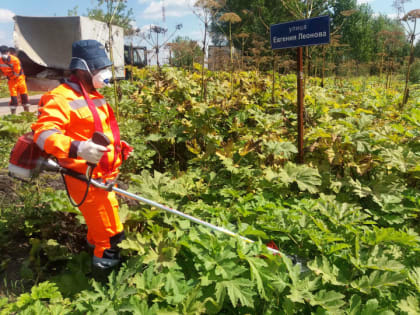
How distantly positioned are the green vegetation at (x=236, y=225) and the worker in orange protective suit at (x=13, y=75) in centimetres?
456

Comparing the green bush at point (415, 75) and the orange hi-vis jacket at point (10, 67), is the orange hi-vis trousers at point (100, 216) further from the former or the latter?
the green bush at point (415, 75)

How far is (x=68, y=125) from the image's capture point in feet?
7.50

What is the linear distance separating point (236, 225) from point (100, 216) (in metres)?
1.19

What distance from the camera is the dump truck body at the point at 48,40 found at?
39.6ft

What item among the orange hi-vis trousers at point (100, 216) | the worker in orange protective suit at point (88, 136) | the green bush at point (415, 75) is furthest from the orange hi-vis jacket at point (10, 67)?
the green bush at point (415, 75)

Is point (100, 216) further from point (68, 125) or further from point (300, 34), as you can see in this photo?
point (300, 34)

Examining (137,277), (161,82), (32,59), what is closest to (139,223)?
(137,277)

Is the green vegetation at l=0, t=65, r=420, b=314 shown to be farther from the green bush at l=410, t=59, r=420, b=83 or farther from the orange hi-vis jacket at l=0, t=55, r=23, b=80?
the green bush at l=410, t=59, r=420, b=83

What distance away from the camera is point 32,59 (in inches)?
478

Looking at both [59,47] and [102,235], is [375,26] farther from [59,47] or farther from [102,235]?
[102,235]

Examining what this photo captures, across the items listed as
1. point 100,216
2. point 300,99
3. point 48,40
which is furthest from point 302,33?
point 48,40

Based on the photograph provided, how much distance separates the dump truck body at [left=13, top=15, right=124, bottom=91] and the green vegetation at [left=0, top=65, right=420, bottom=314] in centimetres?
843

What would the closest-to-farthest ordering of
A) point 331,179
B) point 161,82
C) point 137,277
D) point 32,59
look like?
point 137,277
point 331,179
point 161,82
point 32,59

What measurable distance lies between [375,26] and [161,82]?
49.6m
